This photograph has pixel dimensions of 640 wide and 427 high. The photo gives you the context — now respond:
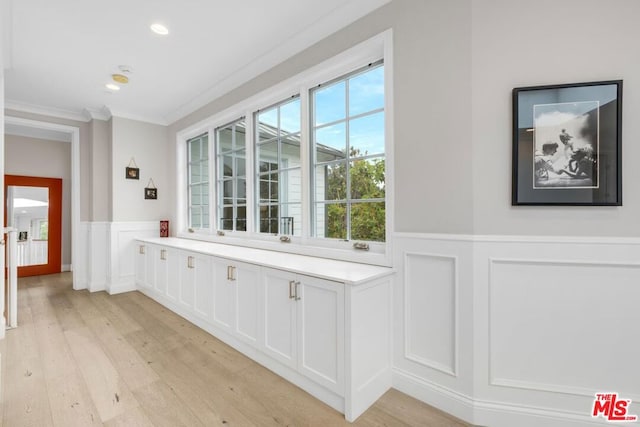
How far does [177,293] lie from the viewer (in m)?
3.47

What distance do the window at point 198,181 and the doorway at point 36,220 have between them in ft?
11.4

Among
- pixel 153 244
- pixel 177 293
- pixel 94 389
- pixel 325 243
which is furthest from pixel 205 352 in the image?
pixel 153 244

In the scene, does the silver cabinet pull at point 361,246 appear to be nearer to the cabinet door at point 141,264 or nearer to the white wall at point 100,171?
the cabinet door at point 141,264

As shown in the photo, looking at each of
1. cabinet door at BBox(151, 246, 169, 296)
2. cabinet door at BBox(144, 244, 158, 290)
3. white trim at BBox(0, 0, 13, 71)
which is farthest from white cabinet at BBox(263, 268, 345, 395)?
white trim at BBox(0, 0, 13, 71)

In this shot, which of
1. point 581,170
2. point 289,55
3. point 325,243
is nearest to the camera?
point 581,170

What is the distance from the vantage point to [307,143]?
2785mm

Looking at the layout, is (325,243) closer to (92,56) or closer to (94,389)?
(94,389)

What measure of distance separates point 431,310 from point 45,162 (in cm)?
745

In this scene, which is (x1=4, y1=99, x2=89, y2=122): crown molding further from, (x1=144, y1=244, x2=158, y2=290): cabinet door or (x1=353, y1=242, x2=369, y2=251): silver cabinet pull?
(x1=353, y1=242, x2=369, y2=251): silver cabinet pull

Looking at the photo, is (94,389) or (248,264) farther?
(248,264)

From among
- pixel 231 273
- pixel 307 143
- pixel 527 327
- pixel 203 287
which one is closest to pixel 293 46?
pixel 307 143

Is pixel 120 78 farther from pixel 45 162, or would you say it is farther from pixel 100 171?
pixel 45 162

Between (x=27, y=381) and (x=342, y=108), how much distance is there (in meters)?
3.12

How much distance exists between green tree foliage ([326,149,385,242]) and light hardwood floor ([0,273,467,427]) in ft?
3.73
